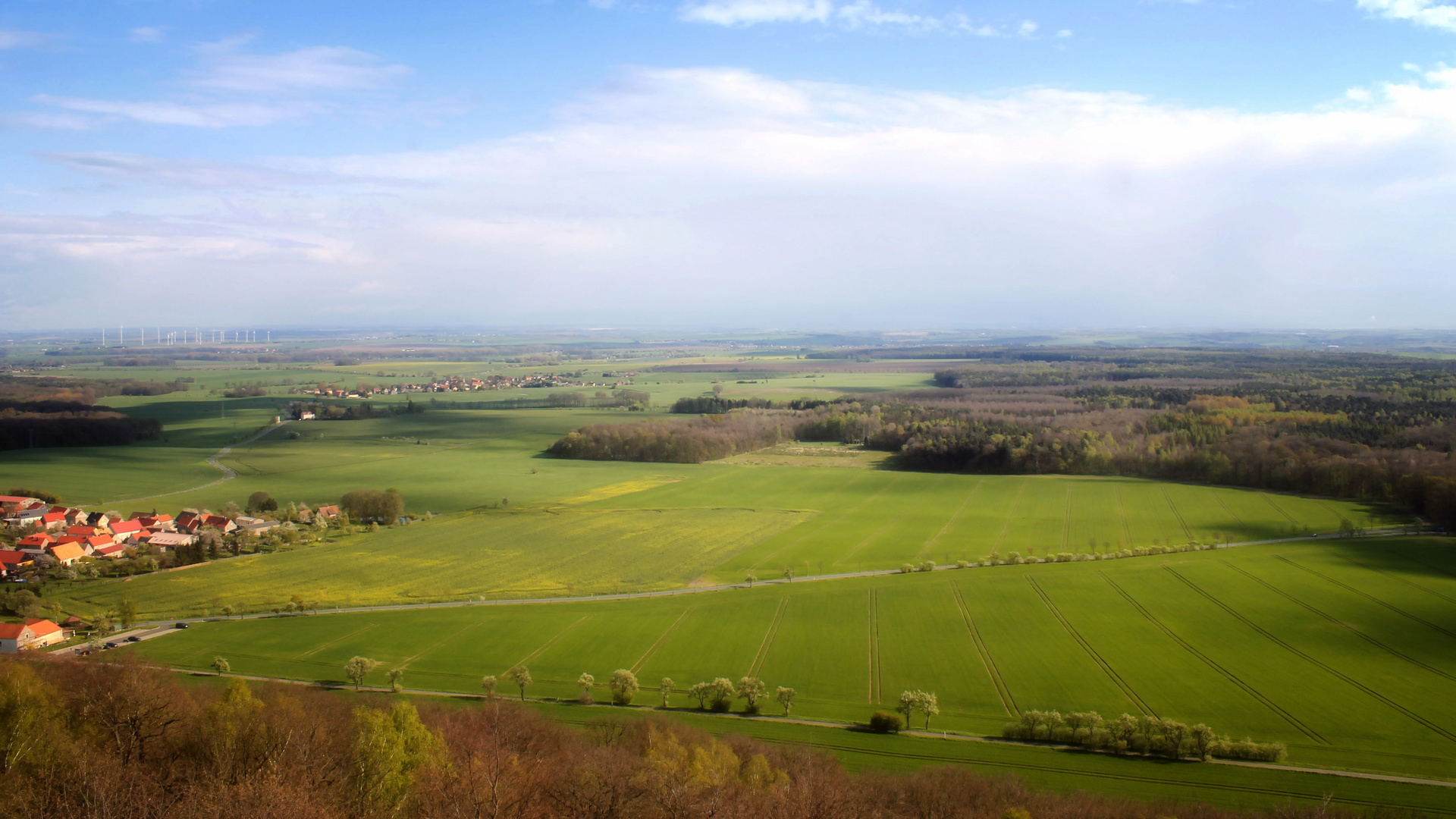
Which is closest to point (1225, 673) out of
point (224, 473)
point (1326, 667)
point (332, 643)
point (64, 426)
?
point (1326, 667)

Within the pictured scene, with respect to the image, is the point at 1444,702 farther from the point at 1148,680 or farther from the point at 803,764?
the point at 803,764

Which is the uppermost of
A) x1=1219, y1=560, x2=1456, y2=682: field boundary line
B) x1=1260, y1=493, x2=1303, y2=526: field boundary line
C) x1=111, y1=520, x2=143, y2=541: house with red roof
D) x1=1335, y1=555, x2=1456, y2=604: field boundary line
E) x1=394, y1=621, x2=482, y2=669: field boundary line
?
x1=111, y1=520, x2=143, y2=541: house with red roof

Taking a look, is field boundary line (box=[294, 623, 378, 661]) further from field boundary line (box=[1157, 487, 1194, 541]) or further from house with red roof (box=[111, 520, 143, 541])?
field boundary line (box=[1157, 487, 1194, 541])

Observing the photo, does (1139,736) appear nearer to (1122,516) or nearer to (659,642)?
(659,642)

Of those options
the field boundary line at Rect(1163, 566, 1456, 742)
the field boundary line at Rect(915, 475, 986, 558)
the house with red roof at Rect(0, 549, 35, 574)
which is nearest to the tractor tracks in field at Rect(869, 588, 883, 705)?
the field boundary line at Rect(915, 475, 986, 558)

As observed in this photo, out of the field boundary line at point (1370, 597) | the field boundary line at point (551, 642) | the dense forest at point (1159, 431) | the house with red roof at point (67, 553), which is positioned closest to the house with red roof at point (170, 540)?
the house with red roof at point (67, 553)

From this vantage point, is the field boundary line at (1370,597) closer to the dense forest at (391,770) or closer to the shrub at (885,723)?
the dense forest at (391,770)

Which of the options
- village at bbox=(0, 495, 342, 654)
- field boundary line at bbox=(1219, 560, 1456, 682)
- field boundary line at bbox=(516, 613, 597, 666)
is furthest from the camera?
village at bbox=(0, 495, 342, 654)
